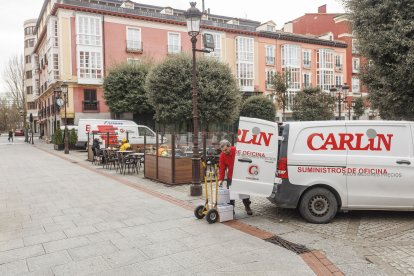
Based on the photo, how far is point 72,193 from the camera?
9.79 m

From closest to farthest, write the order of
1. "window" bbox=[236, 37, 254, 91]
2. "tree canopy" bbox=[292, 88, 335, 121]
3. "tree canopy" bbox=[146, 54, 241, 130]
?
"tree canopy" bbox=[146, 54, 241, 130]
"tree canopy" bbox=[292, 88, 335, 121]
"window" bbox=[236, 37, 254, 91]

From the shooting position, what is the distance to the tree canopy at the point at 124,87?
94.5ft

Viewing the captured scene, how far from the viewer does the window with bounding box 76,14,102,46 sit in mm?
32062

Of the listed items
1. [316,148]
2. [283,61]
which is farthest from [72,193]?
[283,61]

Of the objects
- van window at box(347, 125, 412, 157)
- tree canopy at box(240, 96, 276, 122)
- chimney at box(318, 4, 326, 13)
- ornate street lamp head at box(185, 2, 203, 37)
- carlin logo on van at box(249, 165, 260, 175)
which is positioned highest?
chimney at box(318, 4, 326, 13)

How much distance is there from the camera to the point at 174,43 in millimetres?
37000

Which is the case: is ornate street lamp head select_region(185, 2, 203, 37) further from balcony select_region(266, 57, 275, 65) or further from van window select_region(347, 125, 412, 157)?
balcony select_region(266, 57, 275, 65)

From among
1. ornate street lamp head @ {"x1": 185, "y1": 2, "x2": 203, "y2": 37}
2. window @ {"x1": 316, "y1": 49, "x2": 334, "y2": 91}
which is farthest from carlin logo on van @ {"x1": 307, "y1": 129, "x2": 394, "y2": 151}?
window @ {"x1": 316, "y1": 49, "x2": 334, "y2": 91}

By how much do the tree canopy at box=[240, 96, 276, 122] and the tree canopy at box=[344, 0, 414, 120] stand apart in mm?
23753

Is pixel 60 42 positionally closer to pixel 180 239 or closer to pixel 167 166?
pixel 167 166

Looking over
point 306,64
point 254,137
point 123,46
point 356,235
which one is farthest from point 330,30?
point 356,235

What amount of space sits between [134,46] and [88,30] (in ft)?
14.9

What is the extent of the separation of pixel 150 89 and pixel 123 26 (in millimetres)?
12993

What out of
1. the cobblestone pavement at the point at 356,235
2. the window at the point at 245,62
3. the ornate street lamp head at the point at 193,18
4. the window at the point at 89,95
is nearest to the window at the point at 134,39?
the window at the point at 89,95
